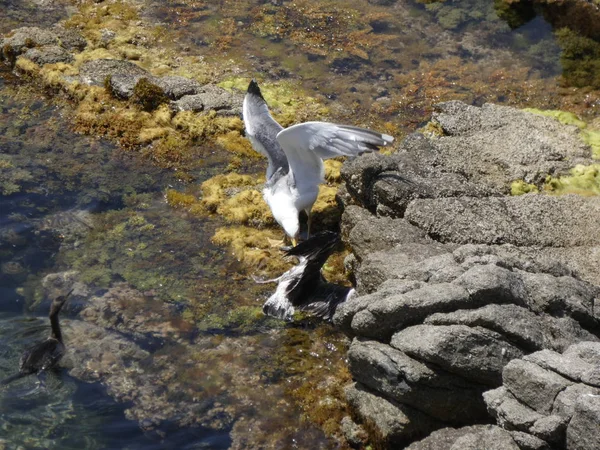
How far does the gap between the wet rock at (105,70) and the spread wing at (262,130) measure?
12.0ft

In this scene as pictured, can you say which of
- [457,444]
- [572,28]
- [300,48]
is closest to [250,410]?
[457,444]

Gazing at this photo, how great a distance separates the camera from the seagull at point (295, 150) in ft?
37.6

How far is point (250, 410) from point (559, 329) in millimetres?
3785

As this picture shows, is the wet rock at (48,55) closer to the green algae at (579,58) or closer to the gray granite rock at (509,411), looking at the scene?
the green algae at (579,58)

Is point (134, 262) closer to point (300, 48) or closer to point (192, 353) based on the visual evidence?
point (192, 353)

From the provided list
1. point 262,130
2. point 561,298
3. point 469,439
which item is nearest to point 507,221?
point 561,298

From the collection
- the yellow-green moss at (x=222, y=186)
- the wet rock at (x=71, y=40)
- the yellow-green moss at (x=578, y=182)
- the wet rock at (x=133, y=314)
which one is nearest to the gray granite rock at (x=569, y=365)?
the wet rock at (x=133, y=314)

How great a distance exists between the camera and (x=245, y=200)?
1330cm

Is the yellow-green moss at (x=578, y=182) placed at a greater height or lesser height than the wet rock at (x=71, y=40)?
greater

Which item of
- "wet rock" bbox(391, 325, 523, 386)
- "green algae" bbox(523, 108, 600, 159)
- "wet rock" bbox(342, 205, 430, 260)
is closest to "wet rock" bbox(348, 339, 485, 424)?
"wet rock" bbox(391, 325, 523, 386)

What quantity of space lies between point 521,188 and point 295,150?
3.63 meters

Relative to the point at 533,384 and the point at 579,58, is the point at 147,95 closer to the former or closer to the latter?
the point at 579,58

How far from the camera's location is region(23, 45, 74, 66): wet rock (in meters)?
16.9

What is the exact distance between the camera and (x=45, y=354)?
9.95 m
